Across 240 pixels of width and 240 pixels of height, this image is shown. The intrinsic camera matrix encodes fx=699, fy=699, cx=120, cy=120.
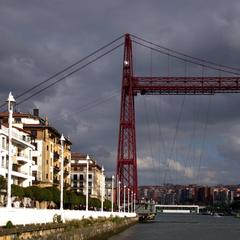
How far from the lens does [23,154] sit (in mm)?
87938

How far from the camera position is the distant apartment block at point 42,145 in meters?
98.6

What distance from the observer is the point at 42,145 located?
102 meters

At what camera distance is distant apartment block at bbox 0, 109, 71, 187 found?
98562mm

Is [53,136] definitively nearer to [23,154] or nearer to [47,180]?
[47,180]

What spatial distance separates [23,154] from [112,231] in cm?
2898

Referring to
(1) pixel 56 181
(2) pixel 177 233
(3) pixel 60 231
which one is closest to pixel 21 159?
(2) pixel 177 233

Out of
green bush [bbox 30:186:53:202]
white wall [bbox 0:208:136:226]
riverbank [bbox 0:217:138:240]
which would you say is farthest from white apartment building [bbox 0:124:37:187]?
white wall [bbox 0:208:136:226]

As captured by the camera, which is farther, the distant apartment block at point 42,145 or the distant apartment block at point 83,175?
the distant apartment block at point 83,175

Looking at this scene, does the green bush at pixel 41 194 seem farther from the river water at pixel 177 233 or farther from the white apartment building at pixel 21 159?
the white apartment building at pixel 21 159

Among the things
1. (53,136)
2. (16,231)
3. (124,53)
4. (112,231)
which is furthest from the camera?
(53,136)

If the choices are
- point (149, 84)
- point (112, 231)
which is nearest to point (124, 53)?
point (149, 84)

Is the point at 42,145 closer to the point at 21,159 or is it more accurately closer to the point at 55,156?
the point at 55,156

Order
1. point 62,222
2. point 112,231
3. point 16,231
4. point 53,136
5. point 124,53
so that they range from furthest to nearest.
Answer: point 53,136, point 124,53, point 112,231, point 62,222, point 16,231

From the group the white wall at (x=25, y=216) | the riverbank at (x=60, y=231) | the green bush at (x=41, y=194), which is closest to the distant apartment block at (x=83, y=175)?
the green bush at (x=41, y=194)
